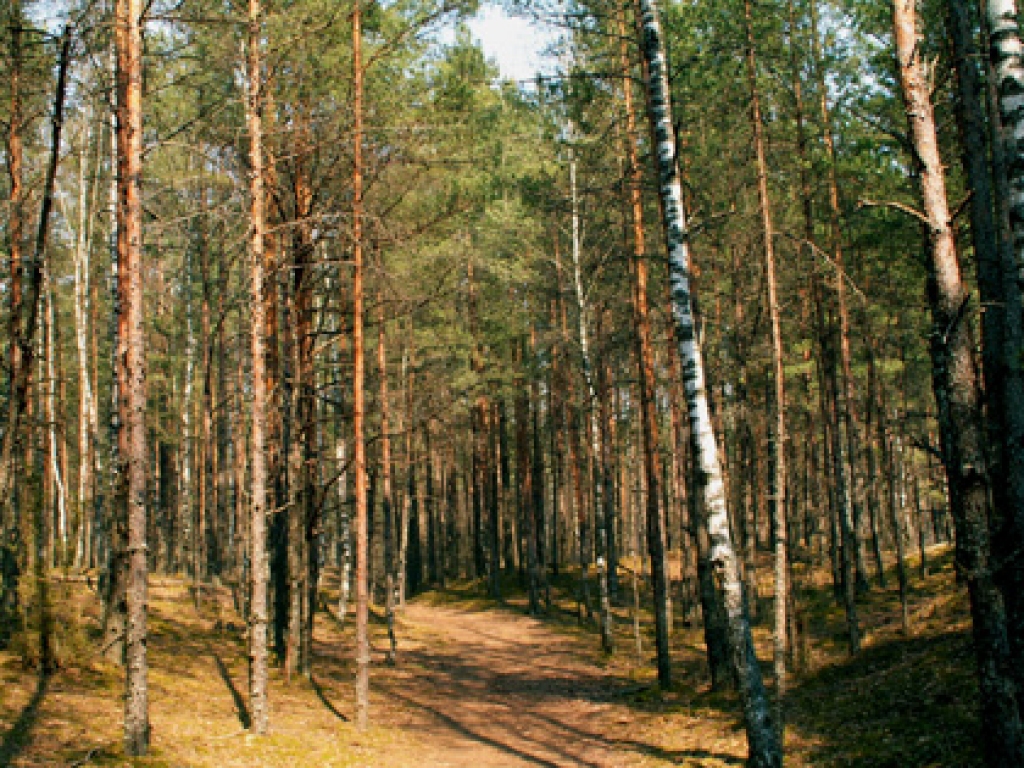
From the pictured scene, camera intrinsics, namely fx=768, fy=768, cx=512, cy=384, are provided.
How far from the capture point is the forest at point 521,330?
8.12 meters

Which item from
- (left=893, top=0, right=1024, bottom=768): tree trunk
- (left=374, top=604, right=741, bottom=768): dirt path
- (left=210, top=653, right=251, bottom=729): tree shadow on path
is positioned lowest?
(left=374, top=604, right=741, bottom=768): dirt path

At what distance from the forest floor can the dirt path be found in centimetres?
6

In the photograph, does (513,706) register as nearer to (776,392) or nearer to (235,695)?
(235,695)

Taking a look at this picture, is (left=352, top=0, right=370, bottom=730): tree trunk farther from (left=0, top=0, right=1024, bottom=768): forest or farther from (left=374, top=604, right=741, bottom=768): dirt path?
(left=374, top=604, right=741, bottom=768): dirt path

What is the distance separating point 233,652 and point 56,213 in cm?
1470

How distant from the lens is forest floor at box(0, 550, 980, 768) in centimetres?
869

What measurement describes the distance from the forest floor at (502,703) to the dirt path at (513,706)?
6 centimetres

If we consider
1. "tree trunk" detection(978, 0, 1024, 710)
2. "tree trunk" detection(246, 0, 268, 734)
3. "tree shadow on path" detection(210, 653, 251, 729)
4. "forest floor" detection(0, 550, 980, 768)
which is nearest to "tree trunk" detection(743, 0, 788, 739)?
"forest floor" detection(0, 550, 980, 768)

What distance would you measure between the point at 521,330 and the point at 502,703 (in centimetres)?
1402

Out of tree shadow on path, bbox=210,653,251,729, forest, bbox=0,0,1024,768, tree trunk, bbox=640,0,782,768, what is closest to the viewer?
tree trunk, bbox=640,0,782,768

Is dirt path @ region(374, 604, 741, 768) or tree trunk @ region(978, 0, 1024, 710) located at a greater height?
tree trunk @ region(978, 0, 1024, 710)

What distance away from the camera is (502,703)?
1467 cm

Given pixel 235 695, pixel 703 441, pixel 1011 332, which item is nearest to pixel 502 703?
pixel 235 695

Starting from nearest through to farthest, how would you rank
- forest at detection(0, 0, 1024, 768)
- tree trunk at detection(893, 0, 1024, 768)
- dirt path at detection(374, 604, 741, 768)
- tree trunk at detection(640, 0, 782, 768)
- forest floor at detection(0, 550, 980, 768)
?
tree trunk at detection(893, 0, 1024, 768) → tree trunk at detection(640, 0, 782, 768) → forest at detection(0, 0, 1024, 768) → forest floor at detection(0, 550, 980, 768) → dirt path at detection(374, 604, 741, 768)
